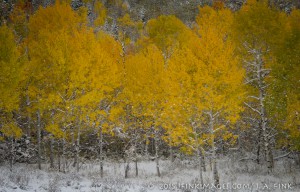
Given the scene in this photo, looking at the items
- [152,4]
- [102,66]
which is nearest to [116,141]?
[102,66]

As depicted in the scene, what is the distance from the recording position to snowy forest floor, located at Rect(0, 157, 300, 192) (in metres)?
10.3

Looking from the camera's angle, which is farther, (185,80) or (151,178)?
(151,178)

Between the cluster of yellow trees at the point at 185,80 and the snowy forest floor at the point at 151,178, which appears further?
the cluster of yellow trees at the point at 185,80

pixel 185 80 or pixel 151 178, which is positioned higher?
pixel 185 80

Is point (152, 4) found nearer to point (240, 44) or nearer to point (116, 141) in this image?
point (116, 141)

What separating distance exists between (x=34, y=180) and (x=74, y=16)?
15.0m

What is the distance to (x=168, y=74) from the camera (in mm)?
12891

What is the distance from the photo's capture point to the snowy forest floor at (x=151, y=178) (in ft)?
33.8

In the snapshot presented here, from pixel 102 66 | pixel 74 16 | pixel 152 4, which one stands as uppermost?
pixel 152 4

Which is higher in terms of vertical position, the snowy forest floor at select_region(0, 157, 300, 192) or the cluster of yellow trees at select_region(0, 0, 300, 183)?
the cluster of yellow trees at select_region(0, 0, 300, 183)

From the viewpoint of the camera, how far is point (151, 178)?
52.6ft

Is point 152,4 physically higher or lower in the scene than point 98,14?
higher

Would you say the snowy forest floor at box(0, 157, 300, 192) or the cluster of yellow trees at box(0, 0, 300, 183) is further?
the cluster of yellow trees at box(0, 0, 300, 183)

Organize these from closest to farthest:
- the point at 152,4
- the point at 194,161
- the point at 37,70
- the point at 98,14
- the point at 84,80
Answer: the point at 84,80, the point at 37,70, the point at 194,161, the point at 98,14, the point at 152,4
